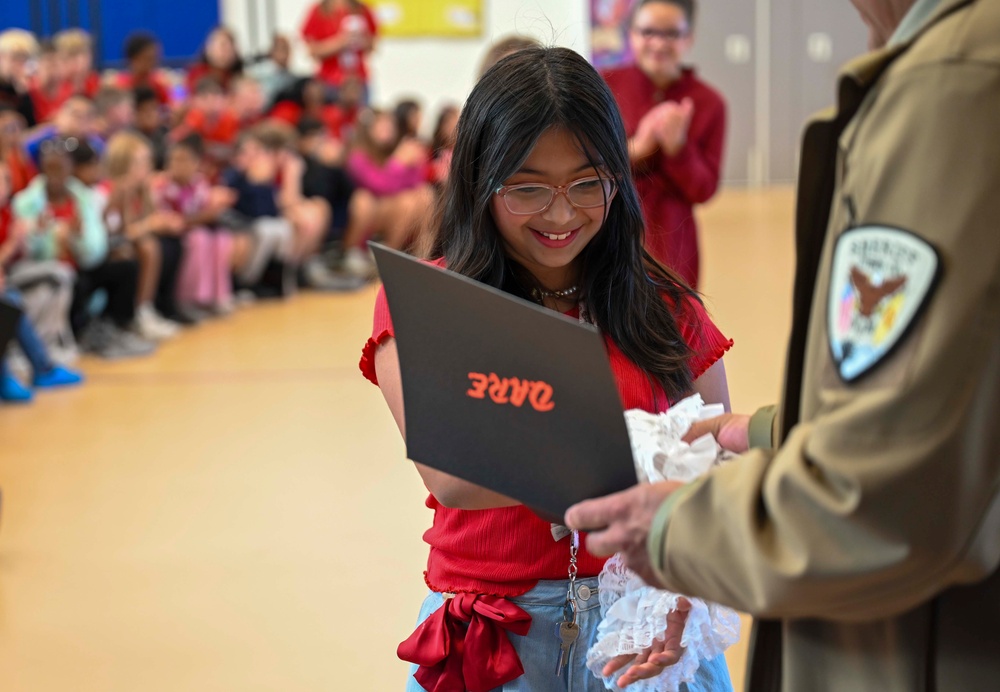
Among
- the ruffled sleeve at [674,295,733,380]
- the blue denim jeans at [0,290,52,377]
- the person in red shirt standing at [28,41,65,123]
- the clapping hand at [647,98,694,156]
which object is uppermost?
the person in red shirt standing at [28,41,65,123]

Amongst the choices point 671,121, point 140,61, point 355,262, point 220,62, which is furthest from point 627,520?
point 220,62

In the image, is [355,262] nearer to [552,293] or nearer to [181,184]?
[181,184]

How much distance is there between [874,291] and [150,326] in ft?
21.3

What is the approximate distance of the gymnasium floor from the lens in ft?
9.53

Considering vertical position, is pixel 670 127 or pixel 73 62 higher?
pixel 73 62

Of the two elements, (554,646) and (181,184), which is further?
(181,184)

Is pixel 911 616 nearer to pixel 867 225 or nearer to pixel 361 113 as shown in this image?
Result: pixel 867 225

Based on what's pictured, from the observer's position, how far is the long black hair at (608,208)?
145 centimetres

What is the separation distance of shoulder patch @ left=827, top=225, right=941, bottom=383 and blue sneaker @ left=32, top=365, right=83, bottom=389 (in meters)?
5.35

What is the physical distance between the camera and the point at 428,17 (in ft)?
46.6

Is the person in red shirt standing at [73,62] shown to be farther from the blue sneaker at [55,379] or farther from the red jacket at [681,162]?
the red jacket at [681,162]

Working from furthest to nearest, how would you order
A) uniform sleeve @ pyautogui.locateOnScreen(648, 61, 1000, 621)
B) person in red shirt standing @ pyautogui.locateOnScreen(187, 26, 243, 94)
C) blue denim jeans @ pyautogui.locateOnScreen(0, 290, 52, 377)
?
person in red shirt standing @ pyautogui.locateOnScreen(187, 26, 243, 94) < blue denim jeans @ pyautogui.locateOnScreen(0, 290, 52, 377) < uniform sleeve @ pyautogui.locateOnScreen(648, 61, 1000, 621)

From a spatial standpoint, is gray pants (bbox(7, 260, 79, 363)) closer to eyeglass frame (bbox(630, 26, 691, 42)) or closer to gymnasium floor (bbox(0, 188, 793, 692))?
gymnasium floor (bbox(0, 188, 793, 692))

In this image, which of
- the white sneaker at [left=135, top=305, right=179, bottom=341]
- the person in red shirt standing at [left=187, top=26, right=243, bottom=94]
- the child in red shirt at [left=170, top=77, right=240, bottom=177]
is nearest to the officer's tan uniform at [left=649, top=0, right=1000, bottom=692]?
the white sneaker at [left=135, top=305, right=179, bottom=341]
